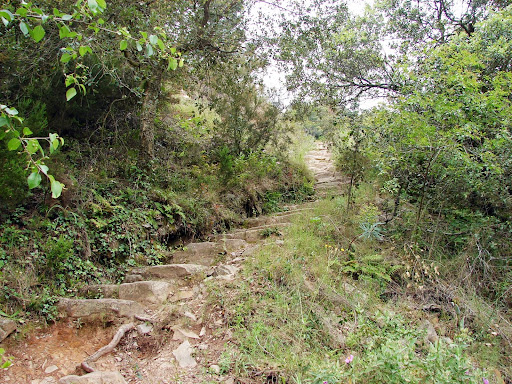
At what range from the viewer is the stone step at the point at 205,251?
4.77 m

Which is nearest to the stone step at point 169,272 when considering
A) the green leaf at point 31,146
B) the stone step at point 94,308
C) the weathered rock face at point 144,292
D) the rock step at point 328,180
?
the weathered rock face at point 144,292

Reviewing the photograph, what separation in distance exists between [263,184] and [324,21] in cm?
402

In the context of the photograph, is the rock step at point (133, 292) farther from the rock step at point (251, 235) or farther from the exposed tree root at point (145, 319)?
the rock step at point (251, 235)

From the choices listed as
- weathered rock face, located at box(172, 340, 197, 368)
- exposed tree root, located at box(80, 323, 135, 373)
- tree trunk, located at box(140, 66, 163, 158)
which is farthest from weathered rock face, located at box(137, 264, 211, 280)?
tree trunk, located at box(140, 66, 163, 158)

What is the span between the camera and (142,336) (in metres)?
3.03

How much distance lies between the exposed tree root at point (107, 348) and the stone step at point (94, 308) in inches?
7.5

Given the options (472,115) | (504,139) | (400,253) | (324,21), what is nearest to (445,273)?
(400,253)

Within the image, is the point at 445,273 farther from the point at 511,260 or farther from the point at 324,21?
the point at 324,21

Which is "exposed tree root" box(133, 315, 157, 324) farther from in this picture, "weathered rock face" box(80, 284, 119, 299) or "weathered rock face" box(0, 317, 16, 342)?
"weathered rock face" box(0, 317, 16, 342)

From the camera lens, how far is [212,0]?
227 inches

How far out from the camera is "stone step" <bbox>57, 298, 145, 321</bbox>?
3.13 meters

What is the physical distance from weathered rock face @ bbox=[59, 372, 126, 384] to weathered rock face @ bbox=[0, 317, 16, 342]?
79 cm

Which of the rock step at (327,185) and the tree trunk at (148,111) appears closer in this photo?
the tree trunk at (148,111)

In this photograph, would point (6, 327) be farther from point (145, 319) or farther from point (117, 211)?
point (117, 211)
